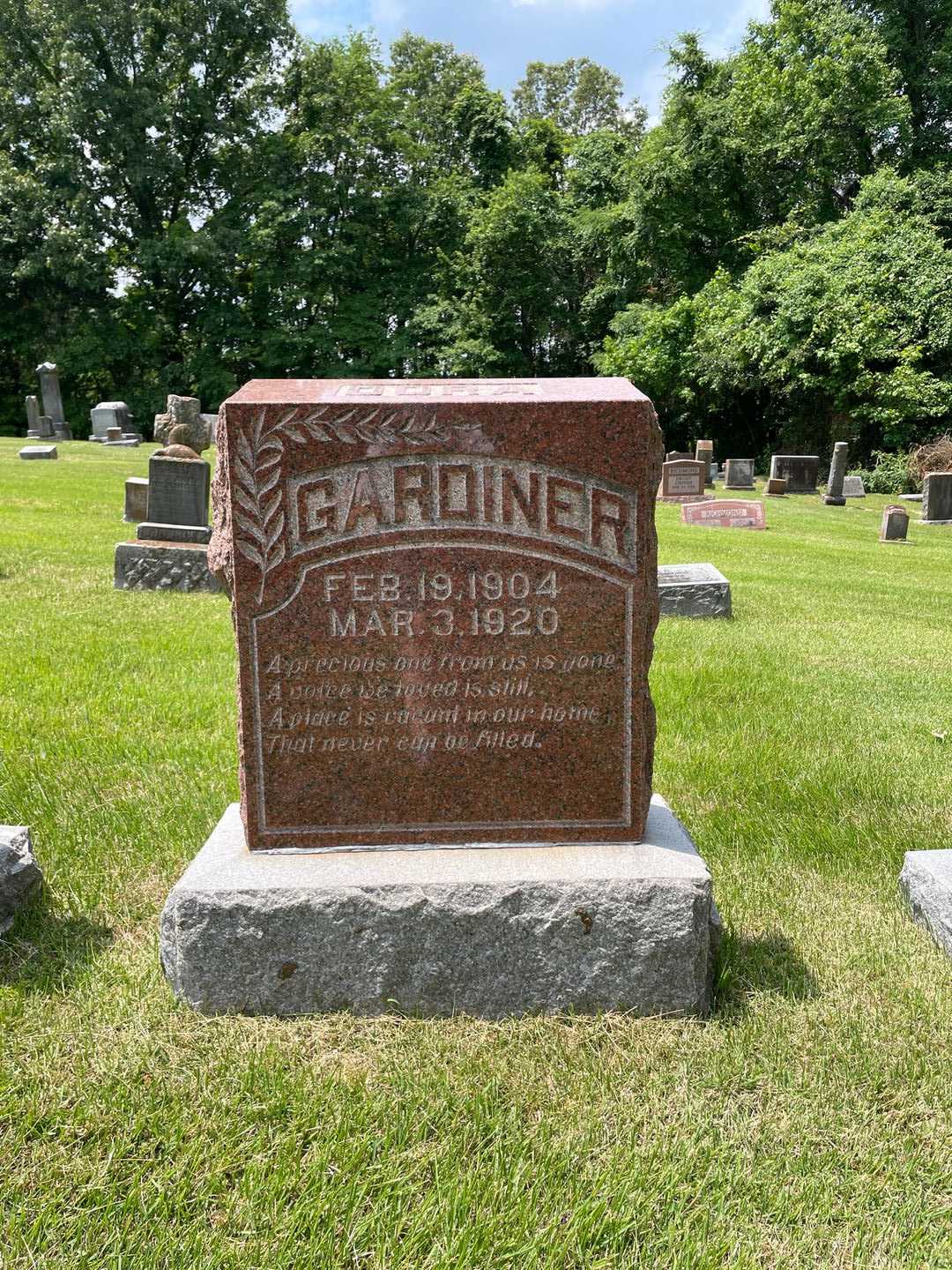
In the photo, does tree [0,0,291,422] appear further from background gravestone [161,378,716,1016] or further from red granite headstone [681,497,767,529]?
background gravestone [161,378,716,1016]

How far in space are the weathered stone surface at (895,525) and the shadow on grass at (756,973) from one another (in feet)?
44.4

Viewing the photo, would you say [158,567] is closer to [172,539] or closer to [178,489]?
[172,539]

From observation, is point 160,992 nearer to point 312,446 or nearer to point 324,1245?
point 324,1245

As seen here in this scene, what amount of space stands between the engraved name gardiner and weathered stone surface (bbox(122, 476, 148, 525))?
33.6 ft

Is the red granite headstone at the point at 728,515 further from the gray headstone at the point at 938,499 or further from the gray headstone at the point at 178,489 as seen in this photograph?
the gray headstone at the point at 178,489

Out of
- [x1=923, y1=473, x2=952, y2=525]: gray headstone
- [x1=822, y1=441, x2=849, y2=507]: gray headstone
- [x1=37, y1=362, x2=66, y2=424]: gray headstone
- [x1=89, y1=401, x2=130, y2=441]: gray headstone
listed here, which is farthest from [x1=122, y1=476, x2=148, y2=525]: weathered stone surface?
[x1=37, y1=362, x2=66, y2=424]: gray headstone

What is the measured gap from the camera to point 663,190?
2983 cm

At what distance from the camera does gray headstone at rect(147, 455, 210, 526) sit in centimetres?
1000

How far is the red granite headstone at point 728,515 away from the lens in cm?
1561

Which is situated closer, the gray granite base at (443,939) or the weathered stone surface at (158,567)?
the gray granite base at (443,939)

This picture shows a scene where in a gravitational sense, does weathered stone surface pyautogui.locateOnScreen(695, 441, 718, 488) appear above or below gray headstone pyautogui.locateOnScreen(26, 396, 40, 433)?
below

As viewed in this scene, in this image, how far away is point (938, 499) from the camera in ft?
58.0

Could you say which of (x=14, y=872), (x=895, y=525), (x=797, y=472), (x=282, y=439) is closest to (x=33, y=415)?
(x=797, y=472)

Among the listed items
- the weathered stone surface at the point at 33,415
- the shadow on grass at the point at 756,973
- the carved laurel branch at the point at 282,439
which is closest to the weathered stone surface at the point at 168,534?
the carved laurel branch at the point at 282,439
